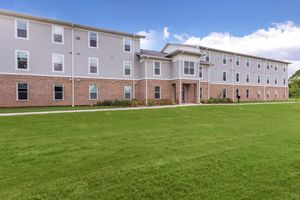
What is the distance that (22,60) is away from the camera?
656 inches

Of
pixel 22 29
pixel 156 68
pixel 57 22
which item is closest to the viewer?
pixel 22 29

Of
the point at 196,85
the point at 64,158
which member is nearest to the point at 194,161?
the point at 64,158

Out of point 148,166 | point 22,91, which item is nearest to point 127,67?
point 22,91

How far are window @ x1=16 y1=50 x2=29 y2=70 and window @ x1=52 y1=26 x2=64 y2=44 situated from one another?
2.68 m

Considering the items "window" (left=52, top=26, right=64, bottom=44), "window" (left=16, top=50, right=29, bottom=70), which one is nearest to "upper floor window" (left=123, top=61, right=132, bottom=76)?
"window" (left=52, top=26, right=64, bottom=44)

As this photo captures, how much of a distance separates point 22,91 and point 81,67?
5.48 meters

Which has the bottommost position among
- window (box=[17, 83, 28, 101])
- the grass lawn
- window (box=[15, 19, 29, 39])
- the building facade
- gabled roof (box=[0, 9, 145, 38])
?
the grass lawn

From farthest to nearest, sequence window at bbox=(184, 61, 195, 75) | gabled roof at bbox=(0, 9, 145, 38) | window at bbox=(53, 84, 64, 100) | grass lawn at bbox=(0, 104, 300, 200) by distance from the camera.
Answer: window at bbox=(184, 61, 195, 75), window at bbox=(53, 84, 64, 100), gabled roof at bbox=(0, 9, 145, 38), grass lawn at bbox=(0, 104, 300, 200)

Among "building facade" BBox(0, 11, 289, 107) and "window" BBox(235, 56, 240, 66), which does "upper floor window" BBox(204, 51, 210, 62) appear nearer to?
"building facade" BBox(0, 11, 289, 107)

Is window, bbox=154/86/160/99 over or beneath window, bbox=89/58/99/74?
beneath

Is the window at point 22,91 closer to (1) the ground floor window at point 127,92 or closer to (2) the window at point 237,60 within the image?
(1) the ground floor window at point 127,92

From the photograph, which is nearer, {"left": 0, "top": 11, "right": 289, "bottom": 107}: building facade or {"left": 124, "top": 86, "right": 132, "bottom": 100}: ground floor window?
{"left": 0, "top": 11, "right": 289, "bottom": 107}: building facade

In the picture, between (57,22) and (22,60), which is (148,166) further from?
(57,22)

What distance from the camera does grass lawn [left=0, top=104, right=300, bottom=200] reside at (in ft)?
10.2
